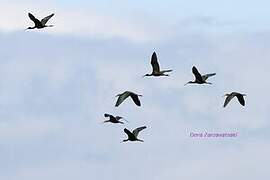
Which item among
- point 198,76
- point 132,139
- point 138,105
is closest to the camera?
point 138,105

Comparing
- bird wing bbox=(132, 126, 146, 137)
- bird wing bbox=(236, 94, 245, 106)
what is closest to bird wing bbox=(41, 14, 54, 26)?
bird wing bbox=(132, 126, 146, 137)

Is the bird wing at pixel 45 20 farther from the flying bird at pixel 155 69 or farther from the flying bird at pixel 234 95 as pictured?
the flying bird at pixel 234 95

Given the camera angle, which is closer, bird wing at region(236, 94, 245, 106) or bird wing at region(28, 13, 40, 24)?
bird wing at region(236, 94, 245, 106)

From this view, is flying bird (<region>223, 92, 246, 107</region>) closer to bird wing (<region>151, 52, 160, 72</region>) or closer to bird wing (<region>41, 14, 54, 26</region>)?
bird wing (<region>151, 52, 160, 72</region>)

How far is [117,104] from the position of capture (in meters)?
75.4

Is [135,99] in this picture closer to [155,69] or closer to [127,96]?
[127,96]

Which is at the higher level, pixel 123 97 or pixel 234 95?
pixel 234 95

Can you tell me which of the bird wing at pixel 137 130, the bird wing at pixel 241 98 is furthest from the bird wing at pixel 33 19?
the bird wing at pixel 241 98

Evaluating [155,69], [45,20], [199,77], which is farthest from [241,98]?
[45,20]

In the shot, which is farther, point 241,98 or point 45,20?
point 45,20

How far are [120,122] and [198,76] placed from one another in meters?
7.64

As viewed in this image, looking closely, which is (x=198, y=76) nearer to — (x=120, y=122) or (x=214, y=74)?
(x=214, y=74)

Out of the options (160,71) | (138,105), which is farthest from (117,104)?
(160,71)

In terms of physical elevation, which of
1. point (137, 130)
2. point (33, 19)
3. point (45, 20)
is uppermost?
point (45, 20)
